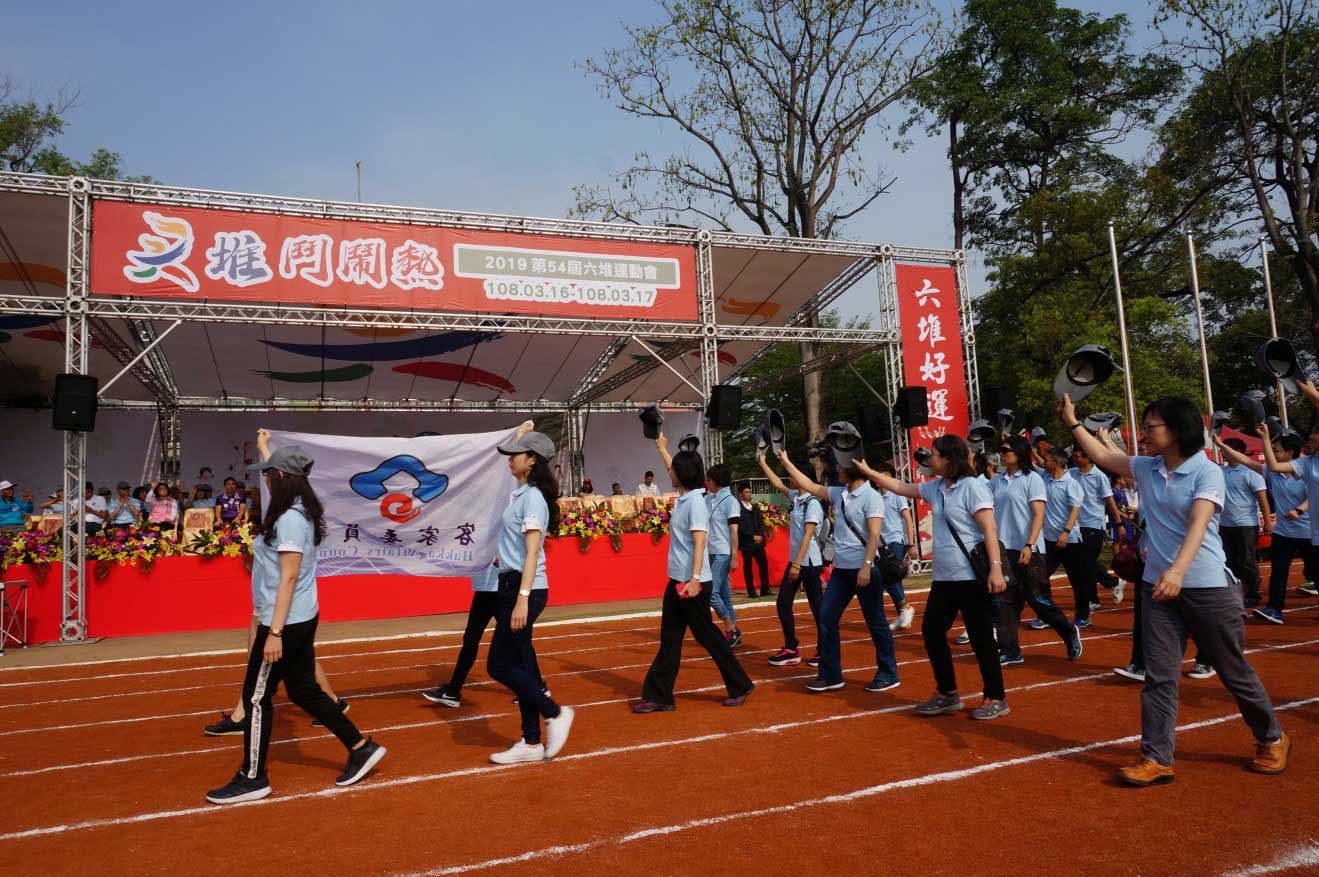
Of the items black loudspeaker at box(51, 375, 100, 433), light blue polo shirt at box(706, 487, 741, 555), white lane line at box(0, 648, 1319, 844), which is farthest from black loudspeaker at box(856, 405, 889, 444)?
black loudspeaker at box(51, 375, 100, 433)

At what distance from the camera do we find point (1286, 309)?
31.0 m

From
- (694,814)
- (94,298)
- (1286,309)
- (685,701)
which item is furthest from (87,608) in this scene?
(1286,309)

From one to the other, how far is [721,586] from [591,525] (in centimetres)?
578

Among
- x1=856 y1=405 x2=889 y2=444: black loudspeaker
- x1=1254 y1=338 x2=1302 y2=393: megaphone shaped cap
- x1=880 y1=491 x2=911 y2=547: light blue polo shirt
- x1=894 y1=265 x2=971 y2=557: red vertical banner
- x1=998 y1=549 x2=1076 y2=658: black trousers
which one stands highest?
x1=894 y1=265 x2=971 y2=557: red vertical banner

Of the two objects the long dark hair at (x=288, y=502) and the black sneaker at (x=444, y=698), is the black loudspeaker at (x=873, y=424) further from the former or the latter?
the long dark hair at (x=288, y=502)

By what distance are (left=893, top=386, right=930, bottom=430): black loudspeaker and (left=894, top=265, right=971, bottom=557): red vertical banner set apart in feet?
2.20

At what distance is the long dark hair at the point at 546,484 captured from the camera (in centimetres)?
500

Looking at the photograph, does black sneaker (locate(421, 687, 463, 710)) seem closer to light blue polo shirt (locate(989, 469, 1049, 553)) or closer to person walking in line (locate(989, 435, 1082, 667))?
person walking in line (locate(989, 435, 1082, 667))

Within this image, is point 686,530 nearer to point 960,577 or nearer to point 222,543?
point 960,577

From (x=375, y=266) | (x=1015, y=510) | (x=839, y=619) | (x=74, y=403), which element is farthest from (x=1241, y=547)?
(x=74, y=403)

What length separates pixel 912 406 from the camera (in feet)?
49.1

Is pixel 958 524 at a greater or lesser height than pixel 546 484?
lesser

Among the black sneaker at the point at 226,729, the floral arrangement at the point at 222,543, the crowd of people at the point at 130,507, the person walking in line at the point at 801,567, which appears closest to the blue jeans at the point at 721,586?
the person walking in line at the point at 801,567

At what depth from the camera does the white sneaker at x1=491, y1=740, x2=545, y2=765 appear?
4.86 meters
